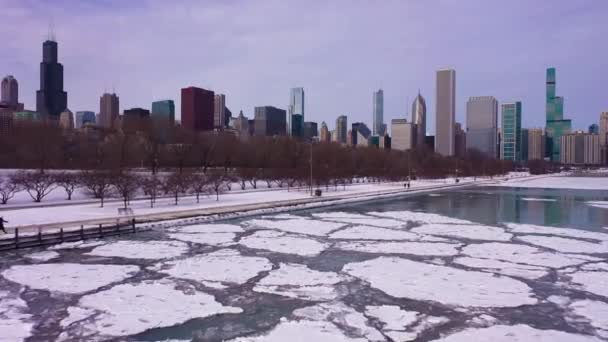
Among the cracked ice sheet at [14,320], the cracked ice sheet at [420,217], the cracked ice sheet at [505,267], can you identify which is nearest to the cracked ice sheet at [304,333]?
the cracked ice sheet at [14,320]

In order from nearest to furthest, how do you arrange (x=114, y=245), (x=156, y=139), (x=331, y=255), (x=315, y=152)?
(x=331, y=255), (x=114, y=245), (x=156, y=139), (x=315, y=152)

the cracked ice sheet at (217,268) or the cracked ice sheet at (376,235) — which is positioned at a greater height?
the cracked ice sheet at (217,268)

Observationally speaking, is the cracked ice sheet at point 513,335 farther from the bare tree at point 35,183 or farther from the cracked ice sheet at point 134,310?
the bare tree at point 35,183

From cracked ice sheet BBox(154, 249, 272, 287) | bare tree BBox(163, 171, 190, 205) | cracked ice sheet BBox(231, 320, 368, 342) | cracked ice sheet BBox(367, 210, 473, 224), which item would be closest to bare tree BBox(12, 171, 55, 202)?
bare tree BBox(163, 171, 190, 205)

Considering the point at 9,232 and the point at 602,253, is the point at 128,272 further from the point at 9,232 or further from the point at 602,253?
the point at 602,253

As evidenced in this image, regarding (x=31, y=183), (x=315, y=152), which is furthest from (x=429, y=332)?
(x=315, y=152)
